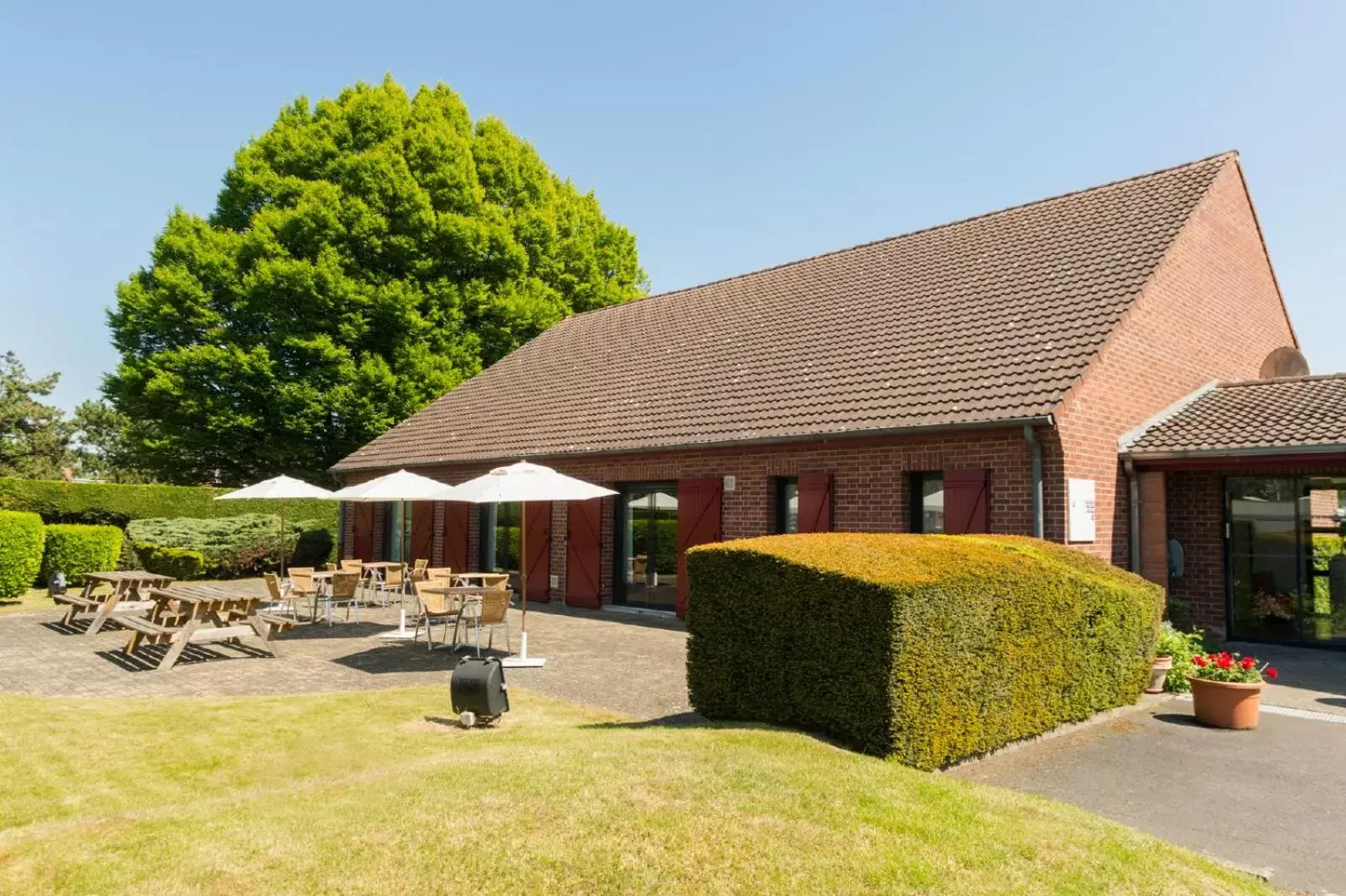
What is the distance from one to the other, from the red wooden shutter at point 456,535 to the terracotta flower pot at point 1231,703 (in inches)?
572

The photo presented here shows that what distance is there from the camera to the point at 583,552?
16172 millimetres

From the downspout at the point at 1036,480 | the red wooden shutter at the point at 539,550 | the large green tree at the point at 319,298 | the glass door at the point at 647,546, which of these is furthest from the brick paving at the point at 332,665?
the large green tree at the point at 319,298

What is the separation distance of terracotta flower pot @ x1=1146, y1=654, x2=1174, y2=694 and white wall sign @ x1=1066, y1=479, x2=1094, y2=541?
179 cm

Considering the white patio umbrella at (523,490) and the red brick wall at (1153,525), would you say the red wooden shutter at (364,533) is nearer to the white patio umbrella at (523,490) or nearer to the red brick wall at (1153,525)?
the white patio umbrella at (523,490)

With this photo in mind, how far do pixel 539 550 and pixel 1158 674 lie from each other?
37.4ft

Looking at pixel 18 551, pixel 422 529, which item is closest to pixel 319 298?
pixel 422 529

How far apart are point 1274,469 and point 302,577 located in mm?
14450

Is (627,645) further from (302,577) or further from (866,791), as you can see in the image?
(866,791)

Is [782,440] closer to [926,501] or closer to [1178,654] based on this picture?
[926,501]

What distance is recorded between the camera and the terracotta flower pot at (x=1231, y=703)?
7.46 meters

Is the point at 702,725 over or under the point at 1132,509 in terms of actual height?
under

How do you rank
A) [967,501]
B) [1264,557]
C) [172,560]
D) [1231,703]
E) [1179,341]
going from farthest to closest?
[172,560], [1179,341], [1264,557], [967,501], [1231,703]

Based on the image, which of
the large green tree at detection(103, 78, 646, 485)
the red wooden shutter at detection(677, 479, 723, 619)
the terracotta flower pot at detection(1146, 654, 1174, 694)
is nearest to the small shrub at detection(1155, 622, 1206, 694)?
the terracotta flower pot at detection(1146, 654, 1174, 694)

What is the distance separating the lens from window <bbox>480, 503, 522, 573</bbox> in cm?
1845
